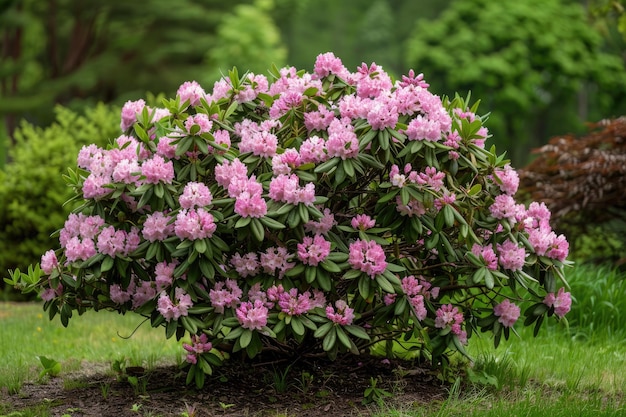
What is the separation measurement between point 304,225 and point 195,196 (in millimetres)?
618

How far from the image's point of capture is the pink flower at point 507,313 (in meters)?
4.58

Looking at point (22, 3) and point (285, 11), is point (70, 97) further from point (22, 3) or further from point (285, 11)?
point (285, 11)

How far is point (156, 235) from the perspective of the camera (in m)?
4.24

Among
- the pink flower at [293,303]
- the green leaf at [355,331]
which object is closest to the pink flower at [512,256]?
the green leaf at [355,331]

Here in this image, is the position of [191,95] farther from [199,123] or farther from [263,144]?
[263,144]

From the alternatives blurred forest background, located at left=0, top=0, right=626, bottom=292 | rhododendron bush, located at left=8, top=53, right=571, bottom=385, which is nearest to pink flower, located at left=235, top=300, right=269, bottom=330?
rhododendron bush, located at left=8, top=53, right=571, bottom=385

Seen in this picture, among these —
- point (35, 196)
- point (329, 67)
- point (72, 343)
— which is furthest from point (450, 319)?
point (35, 196)

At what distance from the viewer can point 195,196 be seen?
416 centimetres

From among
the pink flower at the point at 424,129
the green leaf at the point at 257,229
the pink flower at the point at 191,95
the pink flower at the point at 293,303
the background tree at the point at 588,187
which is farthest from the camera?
the background tree at the point at 588,187

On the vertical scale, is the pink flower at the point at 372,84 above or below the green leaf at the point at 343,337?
above

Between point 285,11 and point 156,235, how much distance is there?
3422cm

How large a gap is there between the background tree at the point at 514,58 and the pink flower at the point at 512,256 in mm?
25782

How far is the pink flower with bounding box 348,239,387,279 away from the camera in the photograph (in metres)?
4.16

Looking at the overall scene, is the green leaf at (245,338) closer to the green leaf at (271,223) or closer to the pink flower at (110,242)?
the green leaf at (271,223)
